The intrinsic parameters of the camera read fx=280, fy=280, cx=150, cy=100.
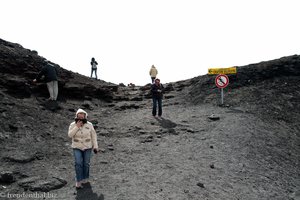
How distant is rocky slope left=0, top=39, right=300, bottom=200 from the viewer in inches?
290

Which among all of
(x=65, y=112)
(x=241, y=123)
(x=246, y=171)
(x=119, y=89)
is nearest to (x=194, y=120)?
(x=241, y=123)

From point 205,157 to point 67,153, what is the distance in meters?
4.77

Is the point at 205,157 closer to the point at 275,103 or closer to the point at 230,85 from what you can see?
the point at 275,103

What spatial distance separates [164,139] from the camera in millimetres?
11672

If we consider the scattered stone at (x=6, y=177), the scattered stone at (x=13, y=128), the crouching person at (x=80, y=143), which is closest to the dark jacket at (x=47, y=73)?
the scattered stone at (x=13, y=128)

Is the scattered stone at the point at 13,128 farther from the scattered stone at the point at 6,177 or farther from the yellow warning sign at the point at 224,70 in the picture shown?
the yellow warning sign at the point at 224,70

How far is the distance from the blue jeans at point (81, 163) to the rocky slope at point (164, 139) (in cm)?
38

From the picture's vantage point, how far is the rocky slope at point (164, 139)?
7355mm

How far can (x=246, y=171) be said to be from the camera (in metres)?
8.70

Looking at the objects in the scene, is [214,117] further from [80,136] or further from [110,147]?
[80,136]

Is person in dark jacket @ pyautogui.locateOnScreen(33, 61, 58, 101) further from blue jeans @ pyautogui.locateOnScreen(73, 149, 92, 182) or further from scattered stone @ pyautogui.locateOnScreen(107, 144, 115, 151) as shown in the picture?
blue jeans @ pyautogui.locateOnScreen(73, 149, 92, 182)

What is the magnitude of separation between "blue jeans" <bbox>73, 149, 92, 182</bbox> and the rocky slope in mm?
384

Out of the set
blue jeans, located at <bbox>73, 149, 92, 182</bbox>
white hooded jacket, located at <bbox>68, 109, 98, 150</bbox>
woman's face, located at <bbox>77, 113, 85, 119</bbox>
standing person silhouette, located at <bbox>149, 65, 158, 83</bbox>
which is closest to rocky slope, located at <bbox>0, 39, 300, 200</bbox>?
blue jeans, located at <bbox>73, 149, 92, 182</bbox>

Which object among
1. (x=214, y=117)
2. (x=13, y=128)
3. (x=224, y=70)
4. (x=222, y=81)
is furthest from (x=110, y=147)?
(x=224, y=70)
